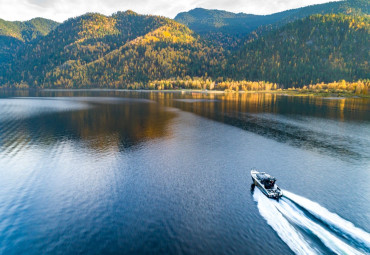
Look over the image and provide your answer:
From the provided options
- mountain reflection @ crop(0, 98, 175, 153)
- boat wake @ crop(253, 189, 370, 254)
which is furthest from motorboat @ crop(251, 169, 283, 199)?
mountain reflection @ crop(0, 98, 175, 153)

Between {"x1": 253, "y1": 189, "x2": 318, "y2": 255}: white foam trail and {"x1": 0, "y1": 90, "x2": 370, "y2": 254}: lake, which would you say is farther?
{"x1": 0, "y1": 90, "x2": 370, "y2": 254}: lake

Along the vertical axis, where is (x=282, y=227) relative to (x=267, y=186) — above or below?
below

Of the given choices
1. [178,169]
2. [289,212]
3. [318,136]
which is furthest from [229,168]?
[318,136]

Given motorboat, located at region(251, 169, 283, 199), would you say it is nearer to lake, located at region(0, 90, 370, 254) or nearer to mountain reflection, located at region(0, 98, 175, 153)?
lake, located at region(0, 90, 370, 254)

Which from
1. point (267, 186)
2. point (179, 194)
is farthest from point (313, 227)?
point (179, 194)

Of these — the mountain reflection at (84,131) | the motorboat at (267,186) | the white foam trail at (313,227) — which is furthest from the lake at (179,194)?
the motorboat at (267,186)

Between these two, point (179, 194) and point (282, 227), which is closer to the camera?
point (282, 227)

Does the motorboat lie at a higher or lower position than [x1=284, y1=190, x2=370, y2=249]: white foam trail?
higher

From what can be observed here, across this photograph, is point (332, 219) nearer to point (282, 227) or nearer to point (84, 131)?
point (282, 227)
